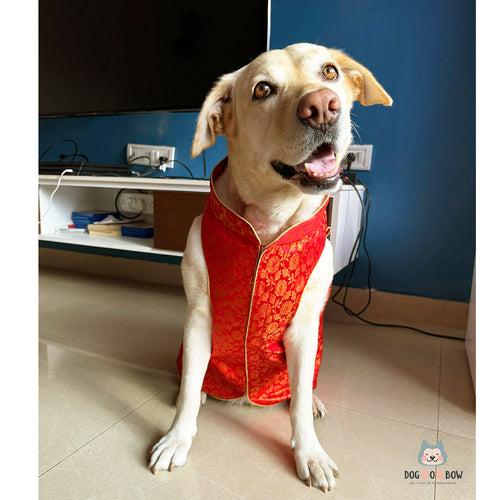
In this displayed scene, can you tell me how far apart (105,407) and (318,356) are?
0.62 meters

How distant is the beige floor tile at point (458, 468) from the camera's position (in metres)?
0.87

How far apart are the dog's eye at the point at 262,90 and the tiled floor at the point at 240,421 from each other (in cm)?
84

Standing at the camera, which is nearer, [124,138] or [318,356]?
[318,356]

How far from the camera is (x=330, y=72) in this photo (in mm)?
956

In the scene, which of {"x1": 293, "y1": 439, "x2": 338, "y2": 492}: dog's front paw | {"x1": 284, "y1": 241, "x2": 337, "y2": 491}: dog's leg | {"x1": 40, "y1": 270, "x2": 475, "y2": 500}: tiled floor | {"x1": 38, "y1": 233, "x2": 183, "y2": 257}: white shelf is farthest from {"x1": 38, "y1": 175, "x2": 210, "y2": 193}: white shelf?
{"x1": 293, "y1": 439, "x2": 338, "y2": 492}: dog's front paw

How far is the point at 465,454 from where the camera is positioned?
3.25 ft

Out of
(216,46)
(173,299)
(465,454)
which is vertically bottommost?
(465,454)

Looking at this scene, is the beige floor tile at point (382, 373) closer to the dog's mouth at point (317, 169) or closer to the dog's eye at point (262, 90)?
the dog's mouth at point (317, 169)

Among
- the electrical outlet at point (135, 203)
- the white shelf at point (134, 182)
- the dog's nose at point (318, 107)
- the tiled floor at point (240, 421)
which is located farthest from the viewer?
the electrical outlet at point (135, 203)

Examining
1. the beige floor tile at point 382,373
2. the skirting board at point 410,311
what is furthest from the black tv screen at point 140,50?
the beige floor tile at point 382,373

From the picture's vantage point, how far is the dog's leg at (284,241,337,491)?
0.92 metres

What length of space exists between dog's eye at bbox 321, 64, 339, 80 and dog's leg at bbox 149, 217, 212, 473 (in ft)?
1.52
